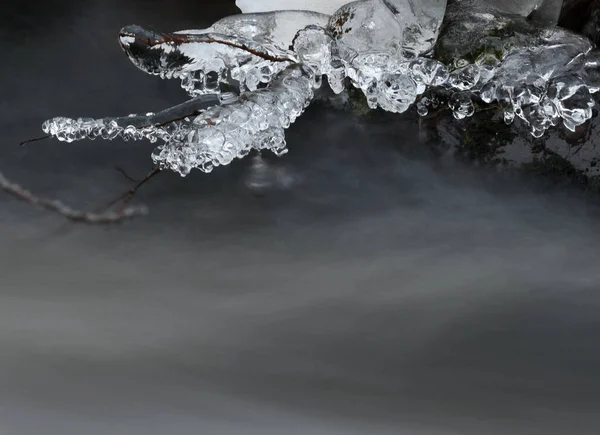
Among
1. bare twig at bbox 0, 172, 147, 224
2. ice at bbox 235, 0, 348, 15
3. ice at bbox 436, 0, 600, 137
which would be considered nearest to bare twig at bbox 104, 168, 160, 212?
bare twig at bbox 0, 172, 147, 224

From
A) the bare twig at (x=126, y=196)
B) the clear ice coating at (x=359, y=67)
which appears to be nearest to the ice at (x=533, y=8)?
the clear ice coating at (x=359, y=67)

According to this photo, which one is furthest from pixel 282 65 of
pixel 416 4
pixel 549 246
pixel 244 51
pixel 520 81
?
pixel 549 246

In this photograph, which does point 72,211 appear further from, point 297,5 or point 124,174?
point 297,5

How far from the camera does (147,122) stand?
34.8 inches

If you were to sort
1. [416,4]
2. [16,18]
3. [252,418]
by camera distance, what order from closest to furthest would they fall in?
[252,418] < [416,4] < [16,18]

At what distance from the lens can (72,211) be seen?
882 mm

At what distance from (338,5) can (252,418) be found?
569 mm

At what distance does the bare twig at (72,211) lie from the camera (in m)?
0.88

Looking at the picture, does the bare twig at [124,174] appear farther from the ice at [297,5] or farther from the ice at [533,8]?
the ice at [533,8]

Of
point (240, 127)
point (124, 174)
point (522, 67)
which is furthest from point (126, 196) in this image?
point (522, 67)

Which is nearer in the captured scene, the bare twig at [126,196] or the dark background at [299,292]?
the dark background at [299,292]

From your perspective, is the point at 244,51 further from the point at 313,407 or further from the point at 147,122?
the point at 313,407

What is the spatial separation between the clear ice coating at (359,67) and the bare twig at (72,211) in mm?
83

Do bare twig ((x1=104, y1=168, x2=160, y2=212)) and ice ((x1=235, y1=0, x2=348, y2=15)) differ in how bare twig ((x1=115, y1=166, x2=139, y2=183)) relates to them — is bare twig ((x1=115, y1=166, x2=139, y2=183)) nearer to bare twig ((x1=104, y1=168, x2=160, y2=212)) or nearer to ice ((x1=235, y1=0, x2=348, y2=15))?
bare twig ((x1=104, y1=168, x2=160, y2=212))
